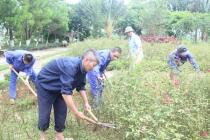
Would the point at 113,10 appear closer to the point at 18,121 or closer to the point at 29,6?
the point at 29,6

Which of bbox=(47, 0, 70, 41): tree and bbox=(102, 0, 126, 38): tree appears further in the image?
bbox=(102, 0, 126, 38): tree

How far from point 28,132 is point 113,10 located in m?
30.0

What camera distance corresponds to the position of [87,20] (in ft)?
106

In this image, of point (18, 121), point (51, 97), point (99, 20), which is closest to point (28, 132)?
point (18, 121)

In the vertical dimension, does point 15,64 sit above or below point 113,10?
below

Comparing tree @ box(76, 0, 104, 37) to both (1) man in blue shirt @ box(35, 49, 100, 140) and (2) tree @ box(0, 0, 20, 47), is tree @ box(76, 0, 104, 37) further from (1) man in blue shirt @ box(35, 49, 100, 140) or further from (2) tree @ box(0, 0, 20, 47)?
(1) man in blue shirt @ box(35, 49, 100, 140)

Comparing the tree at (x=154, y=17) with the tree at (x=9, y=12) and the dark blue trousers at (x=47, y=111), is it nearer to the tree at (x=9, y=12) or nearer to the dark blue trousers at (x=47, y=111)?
the tree at (x=9, y=12)

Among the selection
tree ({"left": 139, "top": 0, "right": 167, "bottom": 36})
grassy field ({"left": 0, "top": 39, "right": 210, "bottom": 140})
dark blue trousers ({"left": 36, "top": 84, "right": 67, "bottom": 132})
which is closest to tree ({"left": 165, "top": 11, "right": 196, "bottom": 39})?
tree ({"left": 139, "top": 0, "right": 167, "bottom": 36})

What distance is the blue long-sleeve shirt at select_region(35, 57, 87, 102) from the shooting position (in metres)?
2.88

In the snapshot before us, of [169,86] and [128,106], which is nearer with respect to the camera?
[128,106]

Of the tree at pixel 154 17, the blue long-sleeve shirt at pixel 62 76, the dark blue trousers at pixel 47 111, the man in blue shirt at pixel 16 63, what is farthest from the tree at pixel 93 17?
the blue long-sleeve shirt at pixel 62 76

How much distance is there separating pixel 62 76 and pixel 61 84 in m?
0.29

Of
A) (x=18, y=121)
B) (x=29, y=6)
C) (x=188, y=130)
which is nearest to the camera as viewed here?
(x=188, y=130)

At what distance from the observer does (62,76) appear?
292cm
